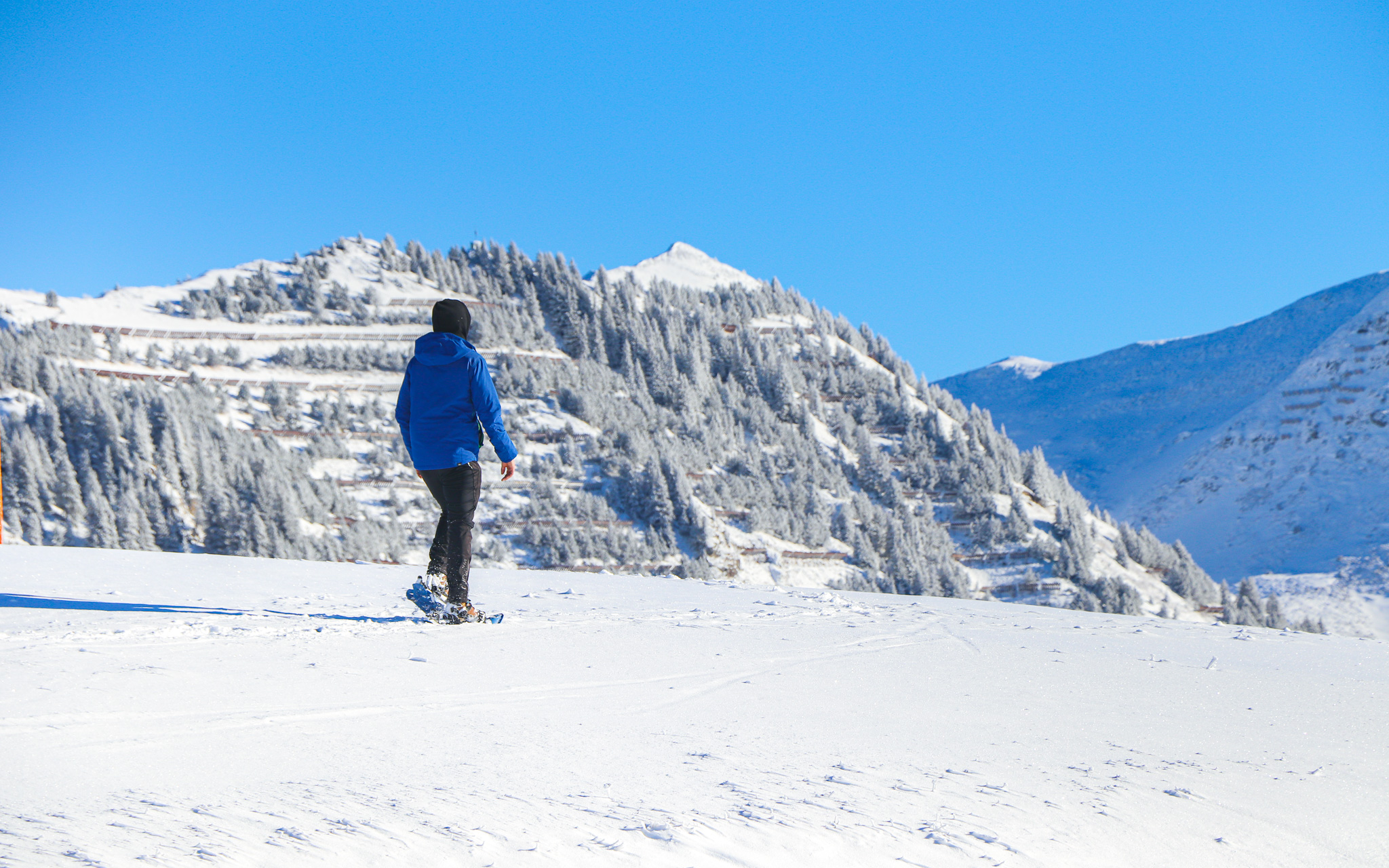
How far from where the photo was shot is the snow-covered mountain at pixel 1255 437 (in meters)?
52.3

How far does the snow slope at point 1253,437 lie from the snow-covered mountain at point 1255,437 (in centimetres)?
13

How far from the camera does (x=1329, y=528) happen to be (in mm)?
50656

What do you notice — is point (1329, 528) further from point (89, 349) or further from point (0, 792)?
point (89, 349)

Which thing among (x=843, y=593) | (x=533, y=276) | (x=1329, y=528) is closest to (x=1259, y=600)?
(x=1329, y=528)

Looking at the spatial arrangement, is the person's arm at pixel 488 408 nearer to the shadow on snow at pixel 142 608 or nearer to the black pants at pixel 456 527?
the black pants at pixel 456 527

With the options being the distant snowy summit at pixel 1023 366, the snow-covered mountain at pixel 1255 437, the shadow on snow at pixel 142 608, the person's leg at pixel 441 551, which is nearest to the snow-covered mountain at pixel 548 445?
the snow-covered mountain at pixel 1255 437

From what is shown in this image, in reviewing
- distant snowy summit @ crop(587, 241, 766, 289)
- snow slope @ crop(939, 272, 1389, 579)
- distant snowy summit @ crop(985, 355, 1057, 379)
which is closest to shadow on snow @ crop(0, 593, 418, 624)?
snow slope @ crop(939, 272, 1389, 579)

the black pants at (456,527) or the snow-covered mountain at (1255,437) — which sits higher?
the snow-covered mountain at (1255,437)

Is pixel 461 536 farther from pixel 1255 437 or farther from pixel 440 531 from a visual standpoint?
pixel 1255 437

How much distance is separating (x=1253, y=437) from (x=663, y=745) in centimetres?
7528

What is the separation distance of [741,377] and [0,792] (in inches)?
2291

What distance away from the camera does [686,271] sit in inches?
3113

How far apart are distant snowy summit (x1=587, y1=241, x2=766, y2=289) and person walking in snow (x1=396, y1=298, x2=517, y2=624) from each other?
67.1 metres

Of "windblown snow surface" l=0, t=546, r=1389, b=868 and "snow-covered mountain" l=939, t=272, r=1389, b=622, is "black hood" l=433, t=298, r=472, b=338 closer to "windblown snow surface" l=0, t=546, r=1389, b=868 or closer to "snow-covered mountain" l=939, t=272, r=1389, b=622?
"windblown snow surface" l=0, t=546, r=1389, b=868
